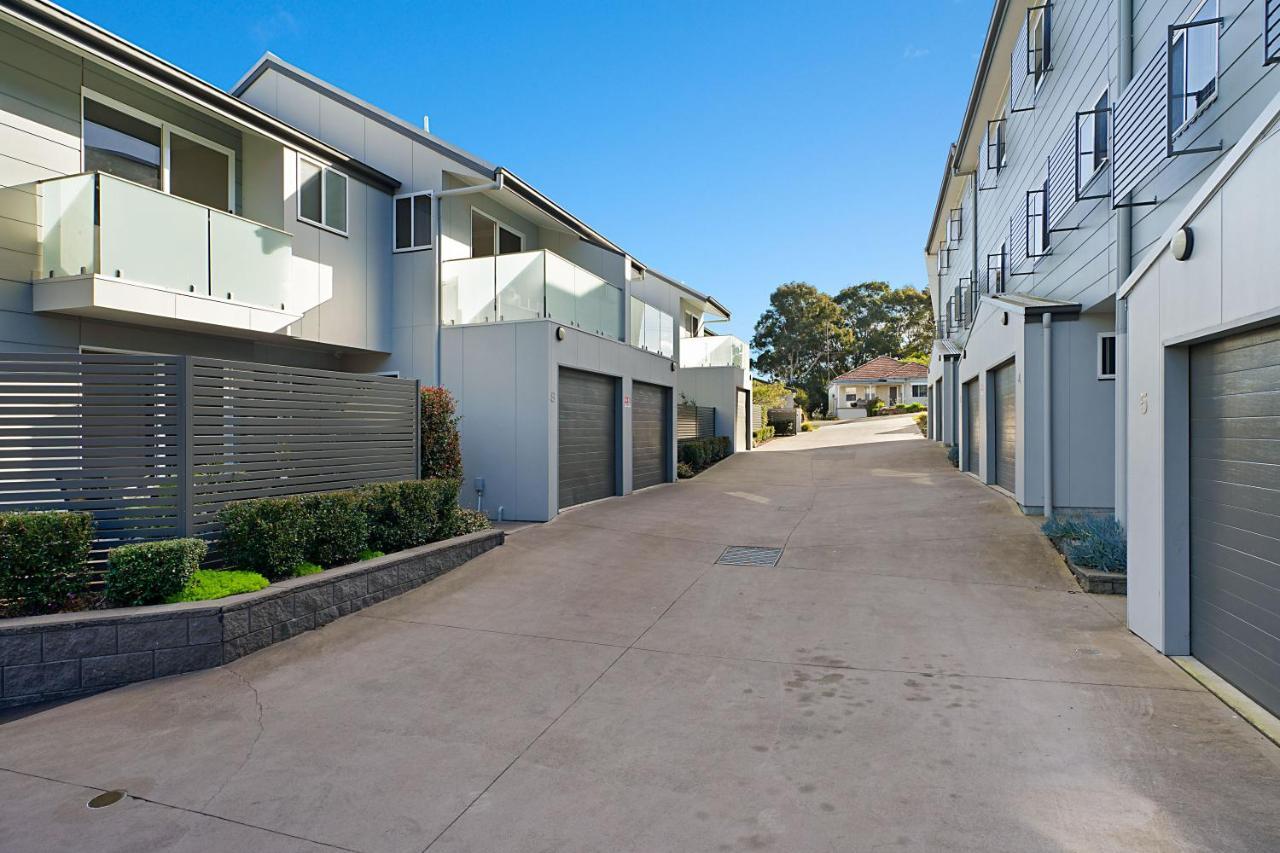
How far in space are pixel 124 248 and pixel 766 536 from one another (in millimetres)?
8803

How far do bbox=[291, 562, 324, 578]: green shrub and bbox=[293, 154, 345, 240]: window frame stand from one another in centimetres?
671

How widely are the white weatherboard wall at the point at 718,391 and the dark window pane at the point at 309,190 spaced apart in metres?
13.8

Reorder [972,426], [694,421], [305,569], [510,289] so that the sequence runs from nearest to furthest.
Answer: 1. [305,569]
2. [510,289]
3. [972,426]
4. [694,421]

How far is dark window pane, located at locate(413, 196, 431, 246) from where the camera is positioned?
1278 centimetres

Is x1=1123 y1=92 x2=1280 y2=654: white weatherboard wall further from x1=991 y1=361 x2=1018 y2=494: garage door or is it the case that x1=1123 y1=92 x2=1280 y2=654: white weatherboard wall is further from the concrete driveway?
x1=991 y1=361 x2=1018 y2=494: garage door

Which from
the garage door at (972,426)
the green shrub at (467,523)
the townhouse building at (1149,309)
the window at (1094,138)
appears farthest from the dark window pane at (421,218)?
the garage door at (972,426)

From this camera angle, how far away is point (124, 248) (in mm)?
8383

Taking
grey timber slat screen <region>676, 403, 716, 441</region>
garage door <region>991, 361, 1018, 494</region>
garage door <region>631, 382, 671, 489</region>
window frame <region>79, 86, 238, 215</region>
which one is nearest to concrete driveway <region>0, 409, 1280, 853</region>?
garage door <region>991, 361, 1018, 494</region>

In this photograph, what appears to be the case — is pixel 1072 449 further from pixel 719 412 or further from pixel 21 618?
pixel 719 412

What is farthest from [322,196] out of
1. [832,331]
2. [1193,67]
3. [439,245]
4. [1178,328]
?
[832,331]

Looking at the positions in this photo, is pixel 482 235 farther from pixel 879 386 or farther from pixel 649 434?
pixel 879 386

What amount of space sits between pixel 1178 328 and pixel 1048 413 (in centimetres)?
496

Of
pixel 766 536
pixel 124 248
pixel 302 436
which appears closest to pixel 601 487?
pixel 766 536

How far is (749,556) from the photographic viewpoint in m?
9.12
